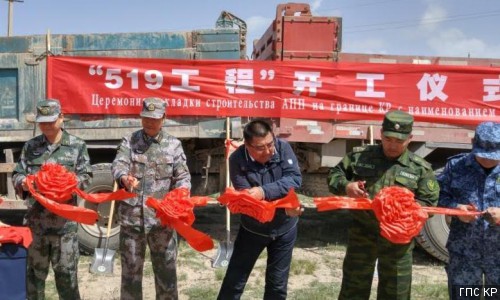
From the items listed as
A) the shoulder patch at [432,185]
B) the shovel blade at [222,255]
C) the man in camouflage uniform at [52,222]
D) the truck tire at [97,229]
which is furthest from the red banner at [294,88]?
the shoulder patch at [432,185]

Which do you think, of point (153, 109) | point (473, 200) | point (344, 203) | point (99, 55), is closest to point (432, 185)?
point (473, 200)

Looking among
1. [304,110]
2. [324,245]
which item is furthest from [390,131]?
[324,245]

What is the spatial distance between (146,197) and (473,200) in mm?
2101

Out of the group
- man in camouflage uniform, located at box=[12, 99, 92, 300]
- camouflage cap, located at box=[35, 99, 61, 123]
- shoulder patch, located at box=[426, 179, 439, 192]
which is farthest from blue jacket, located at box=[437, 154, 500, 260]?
camouflage cap, located at box=[35, 99, 61, 123]

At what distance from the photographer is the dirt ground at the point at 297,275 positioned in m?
4.45

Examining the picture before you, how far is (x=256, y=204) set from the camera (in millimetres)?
2982

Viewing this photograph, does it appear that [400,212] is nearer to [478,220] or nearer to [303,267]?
[478,220]

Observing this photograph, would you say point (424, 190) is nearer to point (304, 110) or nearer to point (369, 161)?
point (369, 161)

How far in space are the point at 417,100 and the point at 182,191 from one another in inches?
127

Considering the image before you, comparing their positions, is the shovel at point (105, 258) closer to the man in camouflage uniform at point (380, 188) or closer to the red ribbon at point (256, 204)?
the red ribbon at point (256, 204)

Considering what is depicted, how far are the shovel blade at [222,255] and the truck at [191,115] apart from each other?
110 cm

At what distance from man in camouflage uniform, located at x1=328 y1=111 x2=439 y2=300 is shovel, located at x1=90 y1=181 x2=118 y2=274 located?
258cm

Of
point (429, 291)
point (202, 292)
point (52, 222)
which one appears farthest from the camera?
point (429, 291)

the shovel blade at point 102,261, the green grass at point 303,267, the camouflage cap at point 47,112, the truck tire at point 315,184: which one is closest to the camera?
the camouflage cap at point 47,112
